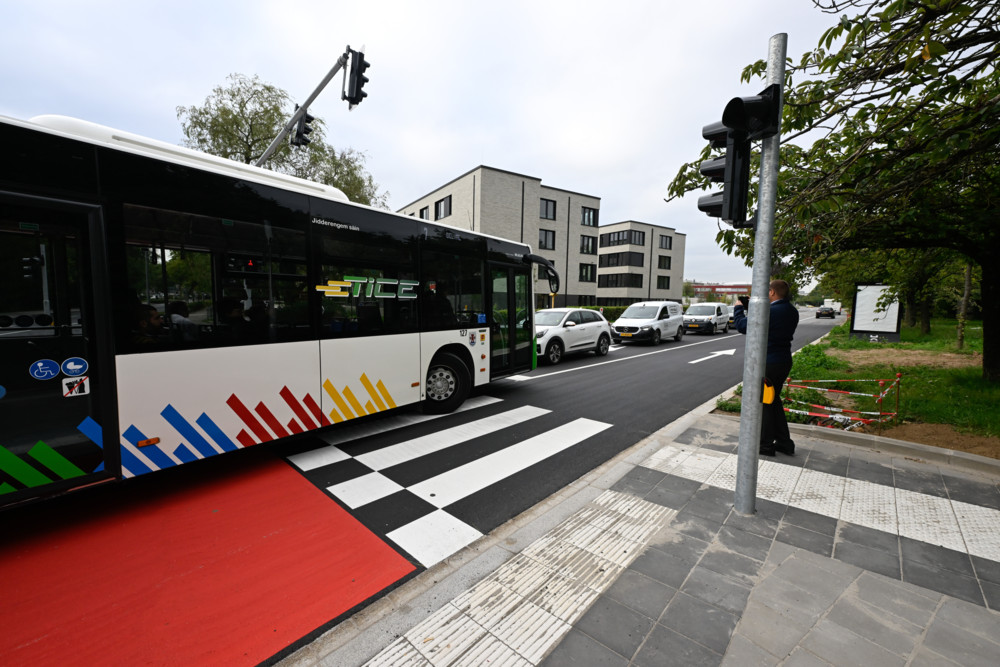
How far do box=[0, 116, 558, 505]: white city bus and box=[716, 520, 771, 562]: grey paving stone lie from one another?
4.18 metres

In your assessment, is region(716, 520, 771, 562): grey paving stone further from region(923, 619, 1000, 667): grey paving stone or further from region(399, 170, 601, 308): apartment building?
region(399, 170, 601, 308): apartment building

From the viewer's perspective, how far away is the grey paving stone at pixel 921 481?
387 cm

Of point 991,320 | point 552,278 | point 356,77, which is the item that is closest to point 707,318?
point 991,320

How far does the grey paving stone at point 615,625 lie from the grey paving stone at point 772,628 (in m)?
0.53

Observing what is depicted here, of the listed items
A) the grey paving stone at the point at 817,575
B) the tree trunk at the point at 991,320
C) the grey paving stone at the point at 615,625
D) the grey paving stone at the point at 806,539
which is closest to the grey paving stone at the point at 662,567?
the grey paving stone at the point at 615,625

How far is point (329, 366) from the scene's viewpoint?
493 cm

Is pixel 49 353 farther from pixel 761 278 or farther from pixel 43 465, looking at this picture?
pixel 761 278

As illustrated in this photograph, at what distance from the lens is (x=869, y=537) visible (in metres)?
3.14

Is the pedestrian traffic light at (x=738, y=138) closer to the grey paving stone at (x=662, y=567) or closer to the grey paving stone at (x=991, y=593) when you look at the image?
the grey paving stone at (x=662, y=567)

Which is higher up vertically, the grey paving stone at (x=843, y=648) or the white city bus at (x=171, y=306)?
the white city bus at (x=171, y=306)

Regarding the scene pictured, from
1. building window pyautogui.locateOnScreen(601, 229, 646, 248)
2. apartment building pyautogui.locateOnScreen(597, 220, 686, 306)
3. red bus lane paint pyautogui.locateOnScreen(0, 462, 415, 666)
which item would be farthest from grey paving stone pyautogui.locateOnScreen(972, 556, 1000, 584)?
building window pyautogui.locateOnScreen(601, 229, 646, 248)

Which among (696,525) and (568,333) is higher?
Answer: (568,333)

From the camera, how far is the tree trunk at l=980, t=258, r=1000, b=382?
7062 millimetres

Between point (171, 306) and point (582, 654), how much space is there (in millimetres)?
4165
